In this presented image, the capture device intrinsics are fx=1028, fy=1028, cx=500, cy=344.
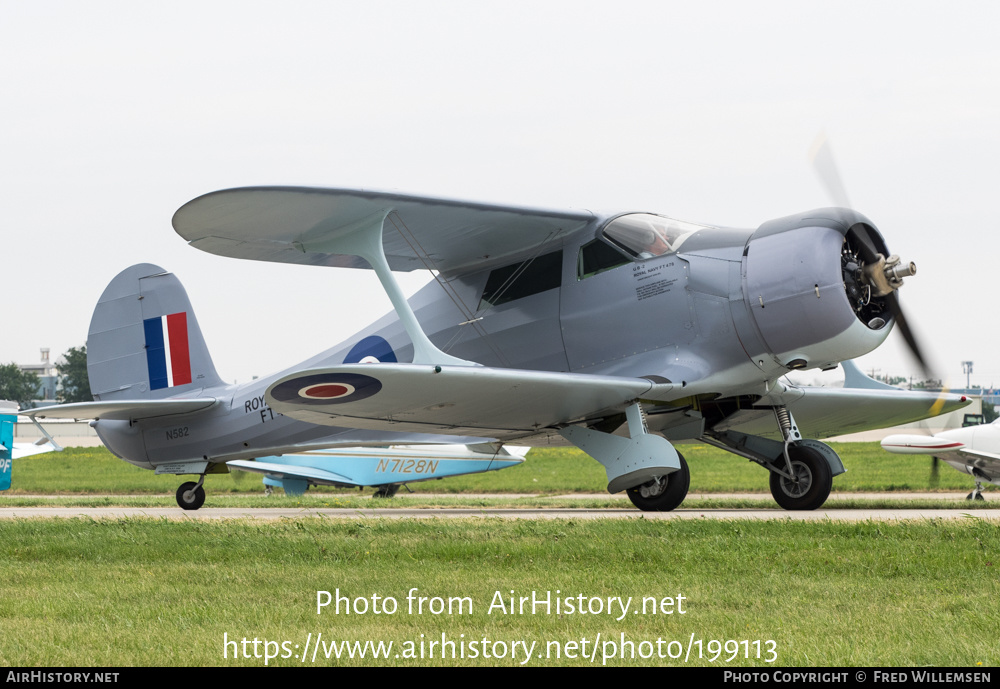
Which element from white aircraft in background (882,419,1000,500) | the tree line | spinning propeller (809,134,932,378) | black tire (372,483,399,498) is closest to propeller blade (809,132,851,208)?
spinning propeller (809,134,932,378)

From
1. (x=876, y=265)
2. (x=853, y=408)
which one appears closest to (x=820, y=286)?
(x=876, y=265)

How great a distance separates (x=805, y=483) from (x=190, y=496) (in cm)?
962

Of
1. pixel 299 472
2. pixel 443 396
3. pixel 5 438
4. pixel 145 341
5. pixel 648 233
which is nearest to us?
pixel 443 396

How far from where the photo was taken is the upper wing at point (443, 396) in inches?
400

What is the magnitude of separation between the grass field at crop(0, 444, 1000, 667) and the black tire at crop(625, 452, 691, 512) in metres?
2.00

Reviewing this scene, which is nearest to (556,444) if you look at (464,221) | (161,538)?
(464,221)

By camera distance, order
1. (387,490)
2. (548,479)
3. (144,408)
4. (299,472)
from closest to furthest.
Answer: (144,408) → (387,490) → (299,472) → (548,479)

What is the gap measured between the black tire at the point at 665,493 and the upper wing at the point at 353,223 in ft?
10.2

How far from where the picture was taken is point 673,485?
11.7 metres

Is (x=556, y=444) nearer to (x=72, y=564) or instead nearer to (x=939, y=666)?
(x=72, y=564)

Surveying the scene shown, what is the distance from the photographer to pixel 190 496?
1636 centimetres

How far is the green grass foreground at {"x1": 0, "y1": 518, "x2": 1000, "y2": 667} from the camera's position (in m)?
4.50

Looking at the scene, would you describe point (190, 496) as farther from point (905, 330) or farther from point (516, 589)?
point (516, 589)

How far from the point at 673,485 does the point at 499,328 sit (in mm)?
2826
